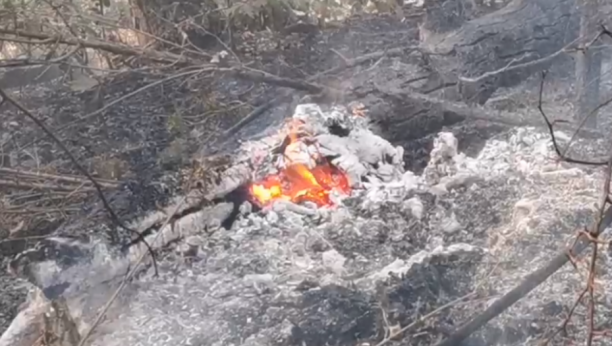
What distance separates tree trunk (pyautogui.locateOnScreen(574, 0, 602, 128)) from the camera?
202cm

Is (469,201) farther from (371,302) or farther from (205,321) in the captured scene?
(205,321)

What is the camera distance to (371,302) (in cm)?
143

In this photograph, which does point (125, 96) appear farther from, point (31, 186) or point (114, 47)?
point (31, 186)

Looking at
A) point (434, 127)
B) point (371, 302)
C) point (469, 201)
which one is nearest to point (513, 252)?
point (469, 201)

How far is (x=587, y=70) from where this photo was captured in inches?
81.8

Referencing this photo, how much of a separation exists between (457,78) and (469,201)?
1.76 ft

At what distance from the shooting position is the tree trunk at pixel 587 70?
202cm

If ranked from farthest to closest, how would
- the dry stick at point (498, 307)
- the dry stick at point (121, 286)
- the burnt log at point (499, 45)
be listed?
the burnt log at point (499, 45)
the dry stick at point (121, 286)
the dry stick at point (498, 307)

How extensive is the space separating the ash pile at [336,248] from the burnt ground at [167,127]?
34 millimetres

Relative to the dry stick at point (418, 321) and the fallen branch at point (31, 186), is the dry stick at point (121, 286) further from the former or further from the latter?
the dry stick at point (418, 321)

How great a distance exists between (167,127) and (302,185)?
48 centimetres

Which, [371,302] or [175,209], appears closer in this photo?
[371,302]

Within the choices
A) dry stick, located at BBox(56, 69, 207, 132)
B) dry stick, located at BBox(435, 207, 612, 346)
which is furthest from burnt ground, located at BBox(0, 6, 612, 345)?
dry stick, located at BBox(435, 207, 612, 346)

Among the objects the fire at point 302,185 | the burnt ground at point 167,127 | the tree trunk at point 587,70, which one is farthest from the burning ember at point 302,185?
the tree trunk at point 587,70
